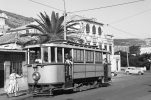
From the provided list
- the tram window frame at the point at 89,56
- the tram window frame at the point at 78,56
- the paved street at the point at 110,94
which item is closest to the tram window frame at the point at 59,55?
the tram window frame at the point at 78,56

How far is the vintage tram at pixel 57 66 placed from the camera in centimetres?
1567

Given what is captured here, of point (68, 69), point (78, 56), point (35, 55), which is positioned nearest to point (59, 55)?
point (68, 69)

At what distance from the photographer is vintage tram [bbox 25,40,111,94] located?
1567 cm

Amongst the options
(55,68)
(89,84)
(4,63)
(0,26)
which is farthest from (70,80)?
(0,26)

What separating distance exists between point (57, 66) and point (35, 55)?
153 centimetres

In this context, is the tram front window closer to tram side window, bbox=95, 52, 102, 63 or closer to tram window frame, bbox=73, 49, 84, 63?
tram window frame, bbox=73, 49, 84, 63

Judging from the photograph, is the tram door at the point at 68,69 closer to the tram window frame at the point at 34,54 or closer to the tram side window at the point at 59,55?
the tram side window at the point at 59,55

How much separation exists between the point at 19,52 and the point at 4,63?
185cm

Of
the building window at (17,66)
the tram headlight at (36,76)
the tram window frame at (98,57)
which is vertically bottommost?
the tram headlight at (36,76)

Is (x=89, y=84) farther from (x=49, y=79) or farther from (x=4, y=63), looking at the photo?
(x=4, y=63)

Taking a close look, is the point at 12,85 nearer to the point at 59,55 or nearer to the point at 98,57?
the point at 59,55

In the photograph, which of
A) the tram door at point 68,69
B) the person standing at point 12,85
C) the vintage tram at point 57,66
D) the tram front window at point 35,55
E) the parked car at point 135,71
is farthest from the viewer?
the parked car at point 135,71

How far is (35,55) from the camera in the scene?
53.8ft

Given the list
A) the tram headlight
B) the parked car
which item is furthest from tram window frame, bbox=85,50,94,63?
the parked car
